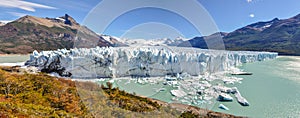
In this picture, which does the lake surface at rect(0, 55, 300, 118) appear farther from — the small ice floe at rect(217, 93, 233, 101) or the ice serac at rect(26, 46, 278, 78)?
the ice serac at rect(26, 46, 278, 78)

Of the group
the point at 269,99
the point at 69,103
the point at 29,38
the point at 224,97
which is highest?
the point at 29,38

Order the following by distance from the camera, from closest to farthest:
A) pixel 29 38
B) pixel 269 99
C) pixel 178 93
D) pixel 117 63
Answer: pixel 269 99 < pixel 178 93 < pixel 117 63 < pixel 29 38

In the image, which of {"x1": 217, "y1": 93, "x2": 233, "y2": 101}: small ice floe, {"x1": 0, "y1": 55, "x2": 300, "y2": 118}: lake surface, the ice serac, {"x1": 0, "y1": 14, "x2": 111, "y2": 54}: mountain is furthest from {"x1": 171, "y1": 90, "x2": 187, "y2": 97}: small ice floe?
{"x1": 0, "y1": 14, "x2": 111, "y2": 54}: mountain

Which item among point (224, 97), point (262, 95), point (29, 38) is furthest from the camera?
point (29, 38)

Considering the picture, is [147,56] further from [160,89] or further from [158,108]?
[158,108]

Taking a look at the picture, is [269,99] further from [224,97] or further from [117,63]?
[117,63]

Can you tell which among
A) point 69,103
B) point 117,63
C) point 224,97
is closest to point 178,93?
point 224,97

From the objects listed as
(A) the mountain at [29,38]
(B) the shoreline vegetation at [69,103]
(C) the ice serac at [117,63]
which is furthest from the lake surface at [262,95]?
(A) the mountain at [29,38]

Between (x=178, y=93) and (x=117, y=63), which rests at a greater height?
(x=117, y=63)

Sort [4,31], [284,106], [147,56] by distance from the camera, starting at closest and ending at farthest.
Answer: [284,106], [147,56], [4,31]

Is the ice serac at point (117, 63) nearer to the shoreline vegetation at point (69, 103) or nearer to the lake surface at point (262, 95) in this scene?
the lake surface at point (262, 95)

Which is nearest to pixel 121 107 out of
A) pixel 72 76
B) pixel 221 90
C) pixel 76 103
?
pixel 76 103
